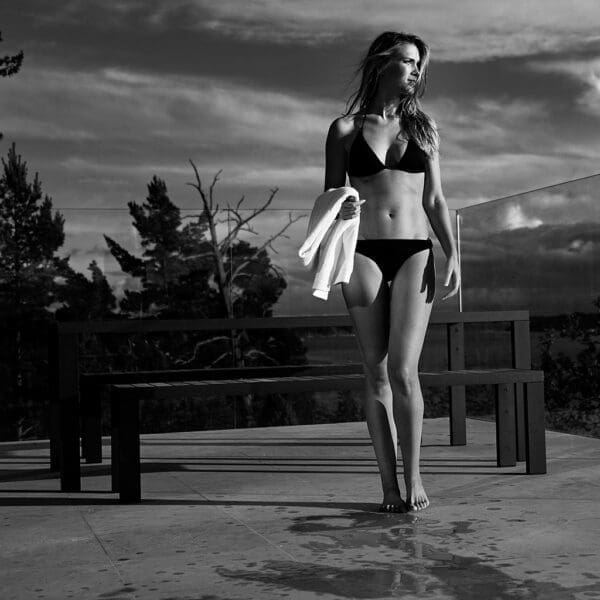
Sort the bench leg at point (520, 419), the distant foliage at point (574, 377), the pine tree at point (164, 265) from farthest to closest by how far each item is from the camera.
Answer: the pine tree at point (164, 265)
the distant foliage at point (574, 377)
the bench leg at point (520, 419)

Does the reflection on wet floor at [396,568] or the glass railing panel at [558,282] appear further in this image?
the glass railing panel at [558,282]

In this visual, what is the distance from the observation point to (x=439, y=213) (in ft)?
10.8

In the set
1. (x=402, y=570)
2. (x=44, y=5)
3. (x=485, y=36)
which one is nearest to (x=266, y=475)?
(x=402, y=570)

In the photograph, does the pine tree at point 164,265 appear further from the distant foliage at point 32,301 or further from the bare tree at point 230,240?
the distant foliage at point 32,301

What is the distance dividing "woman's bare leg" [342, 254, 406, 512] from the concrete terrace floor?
0.14 meters

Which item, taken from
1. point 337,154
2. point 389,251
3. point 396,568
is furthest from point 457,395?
point 396,568

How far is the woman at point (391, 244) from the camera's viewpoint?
3.13m

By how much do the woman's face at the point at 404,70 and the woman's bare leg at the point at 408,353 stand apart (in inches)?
21.7

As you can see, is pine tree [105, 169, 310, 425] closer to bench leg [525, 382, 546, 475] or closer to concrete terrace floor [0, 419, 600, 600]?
concrete terrace floor [0, 419, 600, 600]

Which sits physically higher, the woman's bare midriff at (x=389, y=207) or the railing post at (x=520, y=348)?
the woman's bare midriff at (x=389, y=207)

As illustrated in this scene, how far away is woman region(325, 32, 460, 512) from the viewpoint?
3.13m

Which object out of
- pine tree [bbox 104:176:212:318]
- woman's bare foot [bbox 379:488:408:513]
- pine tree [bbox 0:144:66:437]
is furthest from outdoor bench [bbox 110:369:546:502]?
pine tree [bbox 104:176:212:318]

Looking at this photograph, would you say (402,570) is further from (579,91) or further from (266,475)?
(579,91)

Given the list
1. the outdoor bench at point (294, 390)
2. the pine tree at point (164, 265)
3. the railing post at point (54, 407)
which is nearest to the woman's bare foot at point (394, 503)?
the outdoor bench at point (294, 390)
